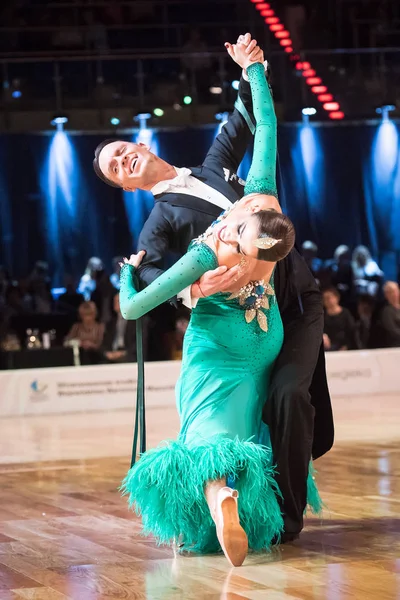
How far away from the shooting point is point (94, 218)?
10508mm

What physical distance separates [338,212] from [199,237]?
816 cm

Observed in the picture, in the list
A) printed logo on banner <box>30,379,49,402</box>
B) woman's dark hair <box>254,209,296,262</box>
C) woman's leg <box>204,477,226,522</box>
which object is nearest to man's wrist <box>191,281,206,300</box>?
woman's dark hair <box>254,209,296,262</box>

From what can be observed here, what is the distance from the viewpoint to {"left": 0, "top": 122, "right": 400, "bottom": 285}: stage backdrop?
33.8 feet

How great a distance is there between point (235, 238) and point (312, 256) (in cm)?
792

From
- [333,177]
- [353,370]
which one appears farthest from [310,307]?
[333,177]

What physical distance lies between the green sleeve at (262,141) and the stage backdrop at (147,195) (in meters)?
7.14

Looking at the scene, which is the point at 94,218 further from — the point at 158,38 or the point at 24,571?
the point at 24,571

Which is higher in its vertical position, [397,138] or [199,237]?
[397,138]

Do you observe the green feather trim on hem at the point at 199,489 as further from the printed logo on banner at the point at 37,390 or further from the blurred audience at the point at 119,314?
the blurred audience at the point at 119,314

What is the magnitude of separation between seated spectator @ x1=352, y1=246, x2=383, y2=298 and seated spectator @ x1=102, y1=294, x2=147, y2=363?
2.31 metres

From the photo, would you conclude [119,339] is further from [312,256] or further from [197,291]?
[197,291]

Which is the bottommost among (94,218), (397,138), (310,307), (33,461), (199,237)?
(33,461)

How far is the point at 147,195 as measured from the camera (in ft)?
35.3

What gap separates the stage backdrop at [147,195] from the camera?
1029 cm
